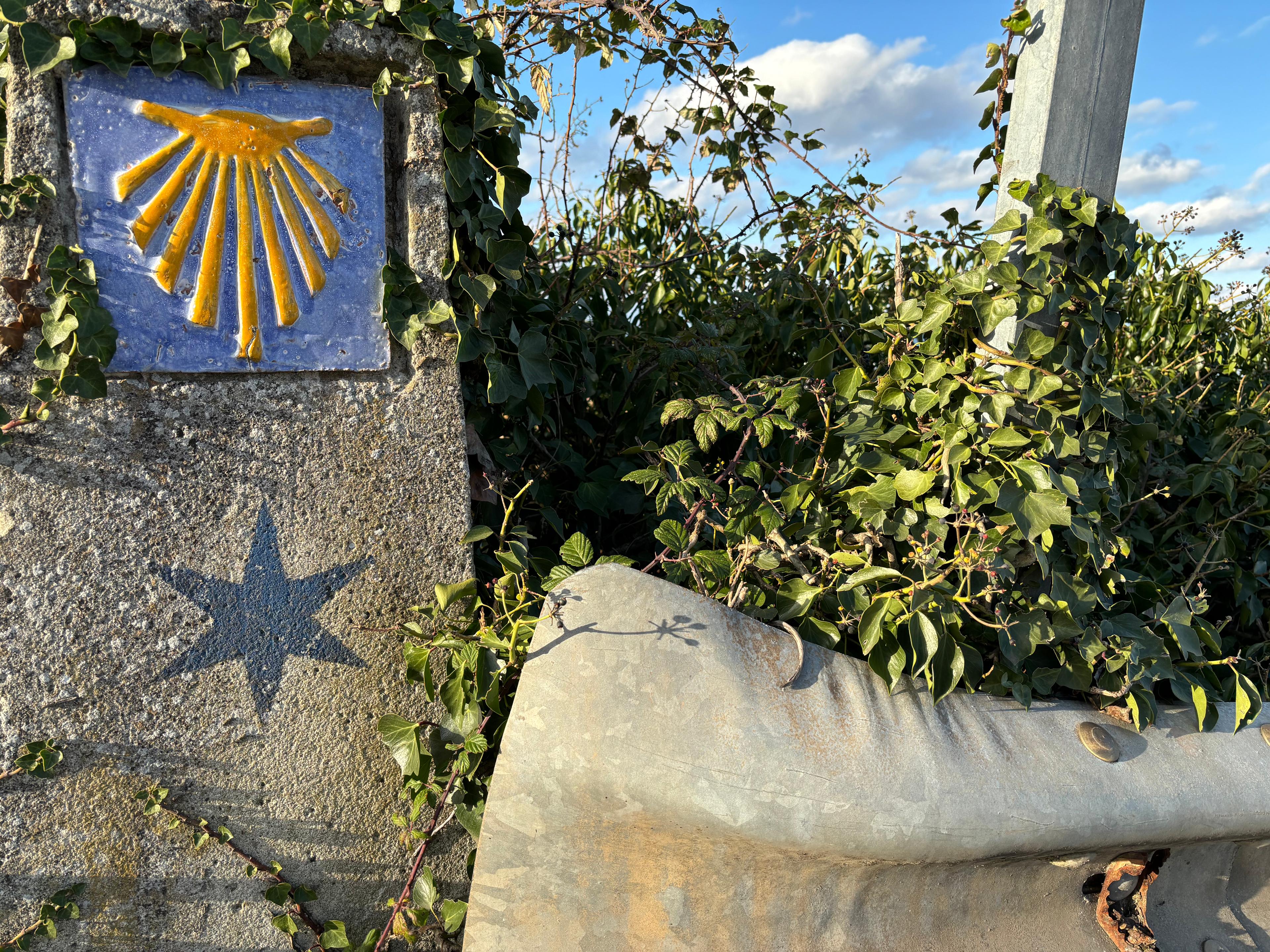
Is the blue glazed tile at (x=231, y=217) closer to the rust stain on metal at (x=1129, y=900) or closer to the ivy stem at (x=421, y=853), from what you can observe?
the ivy stem at (x=421, y=853)

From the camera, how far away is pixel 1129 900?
1.69 m

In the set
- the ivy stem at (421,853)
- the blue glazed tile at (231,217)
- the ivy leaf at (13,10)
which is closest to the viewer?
the ivy leaf at (13,10)

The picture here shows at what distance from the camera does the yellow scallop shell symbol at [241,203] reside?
4.54ft

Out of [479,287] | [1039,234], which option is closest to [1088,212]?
[1039,234]

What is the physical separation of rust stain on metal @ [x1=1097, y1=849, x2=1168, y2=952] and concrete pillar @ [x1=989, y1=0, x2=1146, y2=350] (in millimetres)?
1070

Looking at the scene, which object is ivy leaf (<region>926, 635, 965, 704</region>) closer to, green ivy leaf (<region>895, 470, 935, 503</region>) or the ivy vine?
the ivy vine

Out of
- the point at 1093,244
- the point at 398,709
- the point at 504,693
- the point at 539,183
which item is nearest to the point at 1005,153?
→ the point at 1093,244

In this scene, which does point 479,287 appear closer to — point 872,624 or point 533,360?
point 533,360

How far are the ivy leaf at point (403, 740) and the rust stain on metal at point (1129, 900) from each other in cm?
137

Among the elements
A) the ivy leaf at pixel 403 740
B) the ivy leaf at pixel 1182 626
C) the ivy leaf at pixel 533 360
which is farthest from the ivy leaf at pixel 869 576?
the ivy leaf at pixel 403 740

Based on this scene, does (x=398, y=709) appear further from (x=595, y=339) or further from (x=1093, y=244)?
(x=1093, y=244)

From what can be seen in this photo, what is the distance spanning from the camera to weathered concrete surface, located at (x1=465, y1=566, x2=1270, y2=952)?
133 cm

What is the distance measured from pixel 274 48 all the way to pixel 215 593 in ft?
3.06

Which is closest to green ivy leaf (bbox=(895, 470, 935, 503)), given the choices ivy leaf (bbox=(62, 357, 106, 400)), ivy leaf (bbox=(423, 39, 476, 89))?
ivy leaf (bbox=(423, 39, 476, 89))
